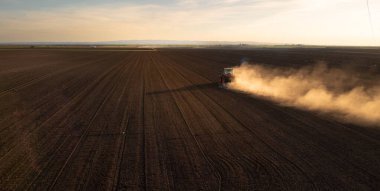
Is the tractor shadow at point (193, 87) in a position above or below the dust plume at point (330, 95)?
below

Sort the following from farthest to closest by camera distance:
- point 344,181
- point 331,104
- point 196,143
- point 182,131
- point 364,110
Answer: point 331,104, point 364,110, point 182,131, point 196,143, point 344,181

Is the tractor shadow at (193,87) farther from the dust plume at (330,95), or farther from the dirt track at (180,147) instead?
the dirt track at (180,147)

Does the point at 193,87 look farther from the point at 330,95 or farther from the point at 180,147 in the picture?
the point at 180,147

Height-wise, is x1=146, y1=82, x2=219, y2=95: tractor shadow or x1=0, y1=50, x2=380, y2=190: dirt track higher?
x1=0, y1=50, x2=380, y2=190: dirt track

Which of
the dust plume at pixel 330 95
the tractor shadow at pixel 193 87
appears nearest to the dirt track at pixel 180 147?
the dust plume at pixel 330 95

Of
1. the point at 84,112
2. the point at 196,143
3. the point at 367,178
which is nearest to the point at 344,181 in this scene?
the point at 367,178

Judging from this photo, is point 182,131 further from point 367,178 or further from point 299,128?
point 367,178

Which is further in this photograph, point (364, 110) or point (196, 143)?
point (364, 110)

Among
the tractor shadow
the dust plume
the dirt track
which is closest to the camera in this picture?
the dirt track

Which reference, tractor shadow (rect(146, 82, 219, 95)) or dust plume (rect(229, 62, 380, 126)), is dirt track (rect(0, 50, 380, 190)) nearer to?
dust plume (rect(229, 62, 380, 126))

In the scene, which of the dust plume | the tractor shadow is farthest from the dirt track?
the tractor shadow

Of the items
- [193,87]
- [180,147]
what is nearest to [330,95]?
[193,87]
